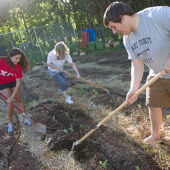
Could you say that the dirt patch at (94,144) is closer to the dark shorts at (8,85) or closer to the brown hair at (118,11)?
the dark shorts at (8,85)

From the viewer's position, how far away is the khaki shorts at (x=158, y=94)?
214 cm

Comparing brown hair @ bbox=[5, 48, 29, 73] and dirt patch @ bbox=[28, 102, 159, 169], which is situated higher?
brown hair @ bbox=[5, 48, 29, 73]

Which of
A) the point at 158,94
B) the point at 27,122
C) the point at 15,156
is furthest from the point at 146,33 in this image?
the point at 27,122

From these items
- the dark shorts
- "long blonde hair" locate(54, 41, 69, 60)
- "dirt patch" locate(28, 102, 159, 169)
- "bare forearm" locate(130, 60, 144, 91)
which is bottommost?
"dirt patch" locate(28, 102, 159, 169)

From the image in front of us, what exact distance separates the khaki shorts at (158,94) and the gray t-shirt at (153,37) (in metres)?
0.16

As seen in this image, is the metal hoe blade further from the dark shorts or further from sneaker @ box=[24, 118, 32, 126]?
the dark shorts

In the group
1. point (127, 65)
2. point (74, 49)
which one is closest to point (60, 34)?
point (74, 49)

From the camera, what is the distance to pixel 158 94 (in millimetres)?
2209

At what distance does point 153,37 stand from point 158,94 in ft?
2.51

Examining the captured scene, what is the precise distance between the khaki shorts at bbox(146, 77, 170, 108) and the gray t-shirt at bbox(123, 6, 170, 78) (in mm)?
159

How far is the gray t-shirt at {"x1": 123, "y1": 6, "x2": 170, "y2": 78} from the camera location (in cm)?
171

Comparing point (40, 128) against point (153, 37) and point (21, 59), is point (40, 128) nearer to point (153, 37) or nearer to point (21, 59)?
point (21, 59)

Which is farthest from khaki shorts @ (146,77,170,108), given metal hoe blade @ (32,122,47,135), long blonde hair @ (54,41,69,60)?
long blonde hair @ (54,41,69,60)

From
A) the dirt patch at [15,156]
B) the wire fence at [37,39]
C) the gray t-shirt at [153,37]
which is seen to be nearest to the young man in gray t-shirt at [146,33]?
the gray t-shirt at [153,37]
